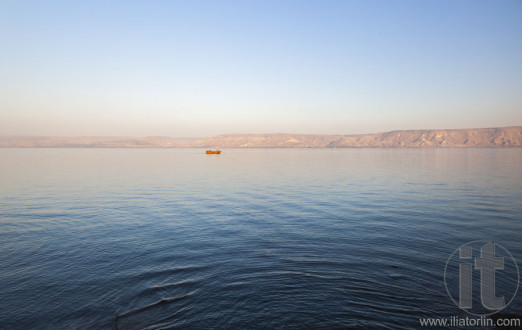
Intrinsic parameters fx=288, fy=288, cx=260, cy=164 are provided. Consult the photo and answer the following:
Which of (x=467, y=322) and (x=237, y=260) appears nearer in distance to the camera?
(x=467, y=322)

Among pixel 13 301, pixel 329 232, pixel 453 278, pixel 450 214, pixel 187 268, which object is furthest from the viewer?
pixel 450 214

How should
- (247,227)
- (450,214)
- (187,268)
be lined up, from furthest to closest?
1. (450,214)
2. (247,227)
3. (187,268)

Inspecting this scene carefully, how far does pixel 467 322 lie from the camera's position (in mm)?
9344

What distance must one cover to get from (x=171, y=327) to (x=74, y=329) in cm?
306

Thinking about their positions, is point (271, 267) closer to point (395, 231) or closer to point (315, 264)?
point (315, 264)

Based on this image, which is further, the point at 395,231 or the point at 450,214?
the point at 450,214

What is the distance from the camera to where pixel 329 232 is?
19.7 meters

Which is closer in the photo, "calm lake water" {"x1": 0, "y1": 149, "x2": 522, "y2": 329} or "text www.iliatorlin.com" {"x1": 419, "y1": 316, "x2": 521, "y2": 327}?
"text www.iliatorlin.com" {"x1": 419, "y1": 316, "x2": 521, "y2": 327}

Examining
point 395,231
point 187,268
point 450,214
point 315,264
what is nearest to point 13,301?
point 187,268

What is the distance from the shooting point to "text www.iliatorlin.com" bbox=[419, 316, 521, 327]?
922cm

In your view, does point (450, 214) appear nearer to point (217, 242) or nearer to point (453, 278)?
point (453, 278)

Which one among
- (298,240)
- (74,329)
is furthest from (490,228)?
(74,329)

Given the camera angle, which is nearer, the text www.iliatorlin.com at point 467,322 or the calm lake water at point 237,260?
the text www.iliatorlin.com at point 467,322

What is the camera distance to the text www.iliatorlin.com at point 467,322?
30.2 ft
